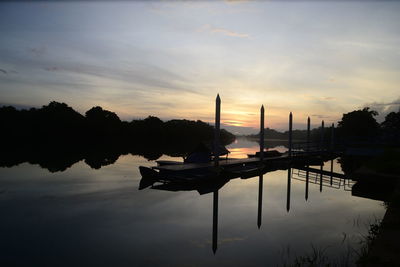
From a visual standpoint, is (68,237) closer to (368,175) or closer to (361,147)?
(368,175)

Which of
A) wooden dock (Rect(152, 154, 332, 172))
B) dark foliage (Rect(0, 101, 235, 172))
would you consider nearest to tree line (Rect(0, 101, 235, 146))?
dark foliage (Rect(0, 101, 235, 172))

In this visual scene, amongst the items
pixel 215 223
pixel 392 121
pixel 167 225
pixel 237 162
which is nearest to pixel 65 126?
pixel 237 162

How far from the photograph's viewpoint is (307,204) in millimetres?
17078

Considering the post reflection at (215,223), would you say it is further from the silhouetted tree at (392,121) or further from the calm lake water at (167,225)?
the silhouetted tree at (392,121)

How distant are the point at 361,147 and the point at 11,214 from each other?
149 feet

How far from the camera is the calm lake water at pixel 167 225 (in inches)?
360

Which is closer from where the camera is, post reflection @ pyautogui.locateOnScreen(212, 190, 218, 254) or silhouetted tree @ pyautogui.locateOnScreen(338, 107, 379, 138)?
post reflection @ pyautogui.locateOnScreen(212, 190, 218, 254)

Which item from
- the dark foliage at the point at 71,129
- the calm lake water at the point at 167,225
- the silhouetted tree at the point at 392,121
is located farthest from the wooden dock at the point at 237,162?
the silhouetted tree at the point at 392,121


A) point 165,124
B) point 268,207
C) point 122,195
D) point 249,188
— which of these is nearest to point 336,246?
point 268,207

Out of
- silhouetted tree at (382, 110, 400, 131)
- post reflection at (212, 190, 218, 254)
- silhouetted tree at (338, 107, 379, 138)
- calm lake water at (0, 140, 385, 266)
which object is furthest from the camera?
silhouetted tree at (382, 110, 400, 131)

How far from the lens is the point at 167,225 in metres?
12.4

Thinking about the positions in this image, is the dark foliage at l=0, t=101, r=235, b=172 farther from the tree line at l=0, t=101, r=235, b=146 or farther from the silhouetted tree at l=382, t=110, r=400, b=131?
the silhouetted tree at l=382, t=110, r=400, b=131

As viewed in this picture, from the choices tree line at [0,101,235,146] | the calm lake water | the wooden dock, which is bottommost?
the calm lake water

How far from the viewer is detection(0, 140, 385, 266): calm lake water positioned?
915cm
